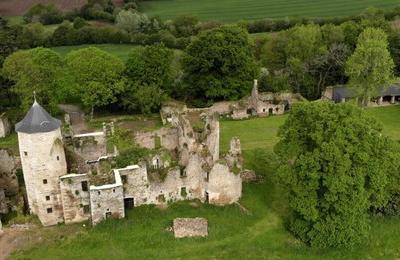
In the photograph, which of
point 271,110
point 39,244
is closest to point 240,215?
point 39,244

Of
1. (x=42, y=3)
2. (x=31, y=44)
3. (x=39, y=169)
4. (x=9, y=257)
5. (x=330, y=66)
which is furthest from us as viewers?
(x=42, y=3)

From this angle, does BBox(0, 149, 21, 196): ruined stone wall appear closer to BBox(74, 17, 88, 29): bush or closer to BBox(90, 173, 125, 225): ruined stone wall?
BBox(90, 173, 125, 225): ruined stone wall

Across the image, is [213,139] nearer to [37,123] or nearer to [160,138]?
[160,138]

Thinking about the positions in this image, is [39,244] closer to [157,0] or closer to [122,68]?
[122,68]

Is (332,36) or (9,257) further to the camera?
→ (332,36)

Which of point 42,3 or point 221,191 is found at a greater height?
point 42,3

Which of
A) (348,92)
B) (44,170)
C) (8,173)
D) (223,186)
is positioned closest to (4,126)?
(8,173)

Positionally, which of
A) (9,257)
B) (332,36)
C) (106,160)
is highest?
(332,36)

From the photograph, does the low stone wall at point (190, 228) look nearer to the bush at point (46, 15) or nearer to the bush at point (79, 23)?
the bush at point (79, 23)
